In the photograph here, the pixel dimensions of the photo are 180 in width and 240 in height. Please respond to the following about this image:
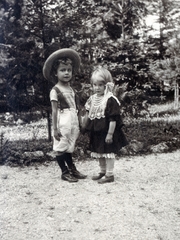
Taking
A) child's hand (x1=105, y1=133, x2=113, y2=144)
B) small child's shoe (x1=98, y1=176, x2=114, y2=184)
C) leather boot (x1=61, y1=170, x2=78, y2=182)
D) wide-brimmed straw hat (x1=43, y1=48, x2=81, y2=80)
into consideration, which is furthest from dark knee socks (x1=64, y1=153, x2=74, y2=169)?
wide-brimmed straw hat (x1=43, y1=48, x2=81, y2=80)

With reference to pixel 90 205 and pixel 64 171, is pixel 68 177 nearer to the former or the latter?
pixel 64 171

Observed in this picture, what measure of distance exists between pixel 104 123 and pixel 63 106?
62cm

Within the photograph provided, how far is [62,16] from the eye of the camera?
21.9 feet

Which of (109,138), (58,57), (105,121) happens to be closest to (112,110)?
(105,121)

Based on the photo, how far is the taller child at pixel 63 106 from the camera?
451cm

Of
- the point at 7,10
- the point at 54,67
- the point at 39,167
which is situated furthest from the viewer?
the point at 7,10

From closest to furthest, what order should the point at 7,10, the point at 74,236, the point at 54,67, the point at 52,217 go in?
the point at 74,236 < the point at 52,217 < the point at 54,67 < the point at 7,10

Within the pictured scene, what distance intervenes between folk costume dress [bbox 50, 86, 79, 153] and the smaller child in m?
0.22

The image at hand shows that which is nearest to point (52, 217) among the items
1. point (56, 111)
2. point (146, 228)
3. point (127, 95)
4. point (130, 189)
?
point (146, 228)

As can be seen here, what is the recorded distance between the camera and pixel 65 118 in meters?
4.54

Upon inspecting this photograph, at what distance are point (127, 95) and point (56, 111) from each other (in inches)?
182

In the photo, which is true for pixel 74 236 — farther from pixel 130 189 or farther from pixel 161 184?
pixel 161 184

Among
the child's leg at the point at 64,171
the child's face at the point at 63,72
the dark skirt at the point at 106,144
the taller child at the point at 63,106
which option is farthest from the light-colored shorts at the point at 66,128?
the child's face at the point at 63,72

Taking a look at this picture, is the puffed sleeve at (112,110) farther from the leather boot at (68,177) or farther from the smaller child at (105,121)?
the leather boot at (68,177)
